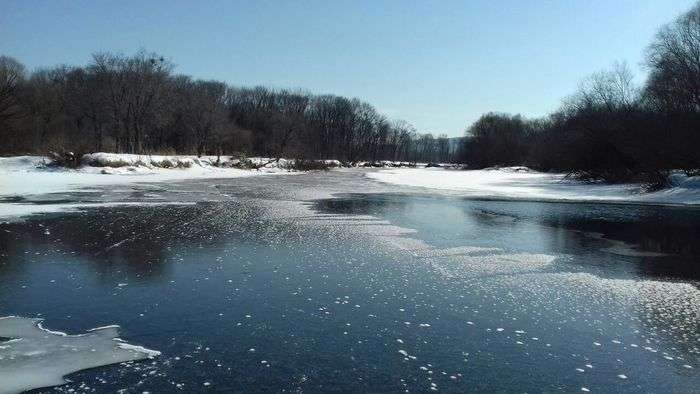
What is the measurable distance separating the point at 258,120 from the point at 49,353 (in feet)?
331

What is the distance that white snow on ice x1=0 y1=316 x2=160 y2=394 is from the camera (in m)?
4.15

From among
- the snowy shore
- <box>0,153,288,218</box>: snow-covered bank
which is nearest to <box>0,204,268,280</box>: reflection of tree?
the snowy shore

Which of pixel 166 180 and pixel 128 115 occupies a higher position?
pixel 128 115

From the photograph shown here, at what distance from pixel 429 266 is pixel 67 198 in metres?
16.2

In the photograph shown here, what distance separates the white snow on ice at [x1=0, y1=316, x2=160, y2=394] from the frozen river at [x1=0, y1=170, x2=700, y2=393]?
0.18 m

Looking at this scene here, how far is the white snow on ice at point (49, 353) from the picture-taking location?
4.15m

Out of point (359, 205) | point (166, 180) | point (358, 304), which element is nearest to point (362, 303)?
point (358, 304)

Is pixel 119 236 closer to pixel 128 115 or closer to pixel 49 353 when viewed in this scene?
pixel 49 353

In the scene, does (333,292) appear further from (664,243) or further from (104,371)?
(664,243)

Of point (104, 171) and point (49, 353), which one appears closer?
point (49, 353)

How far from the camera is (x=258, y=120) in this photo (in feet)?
338

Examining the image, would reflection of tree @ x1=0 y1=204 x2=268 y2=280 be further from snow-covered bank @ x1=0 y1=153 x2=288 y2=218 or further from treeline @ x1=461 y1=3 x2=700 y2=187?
treeline @ x1=461 y1=3 x2=700 y2=187

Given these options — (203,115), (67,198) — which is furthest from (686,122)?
(203,115)

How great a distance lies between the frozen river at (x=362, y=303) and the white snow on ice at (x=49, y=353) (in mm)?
179
